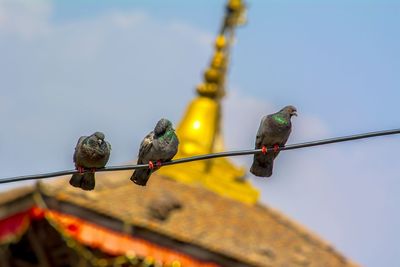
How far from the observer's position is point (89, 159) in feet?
53.4

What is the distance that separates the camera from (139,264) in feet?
97.4

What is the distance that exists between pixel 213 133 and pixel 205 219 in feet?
23.0

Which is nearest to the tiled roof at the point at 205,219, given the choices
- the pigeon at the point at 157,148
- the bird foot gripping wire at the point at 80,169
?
the pigeon at the point at 157,148

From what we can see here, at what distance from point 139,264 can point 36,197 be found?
1.99 m

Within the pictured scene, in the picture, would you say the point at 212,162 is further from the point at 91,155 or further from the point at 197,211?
the point at 91,155

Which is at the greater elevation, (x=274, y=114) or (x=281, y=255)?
(x=274, y=114)

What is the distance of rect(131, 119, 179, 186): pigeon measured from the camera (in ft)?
53.6

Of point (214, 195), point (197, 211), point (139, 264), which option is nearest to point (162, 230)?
point (139, 264)

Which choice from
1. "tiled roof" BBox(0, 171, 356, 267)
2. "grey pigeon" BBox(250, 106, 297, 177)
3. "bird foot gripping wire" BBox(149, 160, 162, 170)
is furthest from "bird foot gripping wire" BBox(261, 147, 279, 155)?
"tiled roof" BBox(0, 171, 356, 267)

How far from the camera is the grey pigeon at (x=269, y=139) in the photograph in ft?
53.0

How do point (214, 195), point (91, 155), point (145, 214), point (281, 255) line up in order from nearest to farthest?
point (91, 155) < point (145, 214) < point (281, 255) < point (214, 195)

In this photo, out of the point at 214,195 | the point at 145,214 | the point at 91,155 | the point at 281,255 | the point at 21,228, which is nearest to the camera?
the point at 91,155

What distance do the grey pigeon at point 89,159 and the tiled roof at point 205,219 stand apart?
12962 mm

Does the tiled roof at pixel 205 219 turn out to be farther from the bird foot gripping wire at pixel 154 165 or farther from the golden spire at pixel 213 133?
the bird foot gripping wire at pixel 154 165
